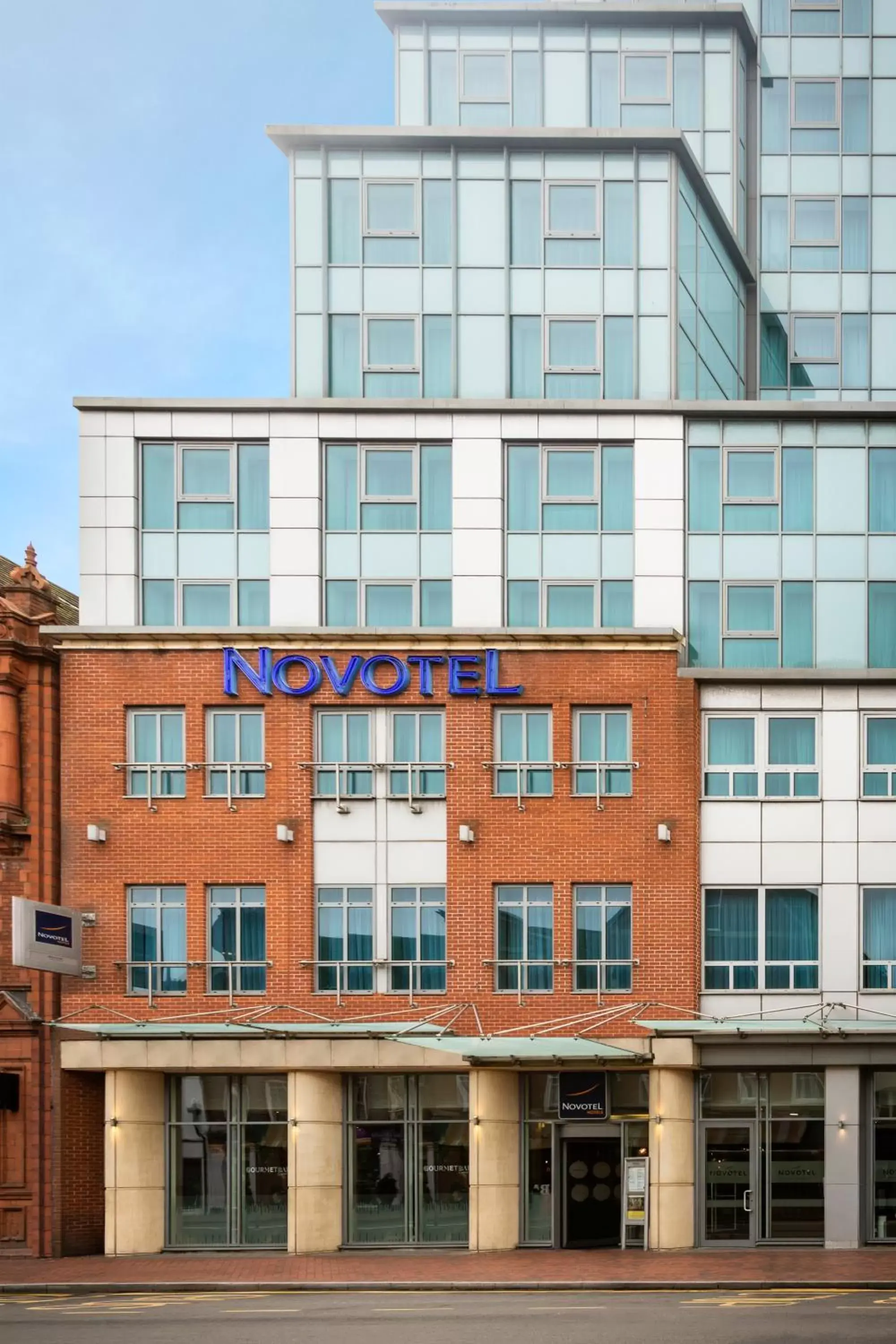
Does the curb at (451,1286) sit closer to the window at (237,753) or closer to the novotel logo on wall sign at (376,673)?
the window at (237,753)

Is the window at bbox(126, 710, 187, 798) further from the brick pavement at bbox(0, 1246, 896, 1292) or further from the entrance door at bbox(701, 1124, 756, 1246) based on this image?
the entrance door at bbox(701, 1124, 756, 1246)

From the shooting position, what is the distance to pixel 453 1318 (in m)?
25.2

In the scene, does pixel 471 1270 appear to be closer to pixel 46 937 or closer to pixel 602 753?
pixel 46 937

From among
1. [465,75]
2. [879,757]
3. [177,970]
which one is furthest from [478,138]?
[177,970]

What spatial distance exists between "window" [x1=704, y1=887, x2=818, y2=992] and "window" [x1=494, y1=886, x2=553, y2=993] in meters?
3.15

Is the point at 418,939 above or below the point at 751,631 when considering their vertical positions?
below

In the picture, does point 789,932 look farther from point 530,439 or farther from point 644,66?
point 644,66

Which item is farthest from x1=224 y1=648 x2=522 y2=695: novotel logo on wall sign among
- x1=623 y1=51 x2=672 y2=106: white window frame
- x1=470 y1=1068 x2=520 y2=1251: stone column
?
x1=623 y1=51 x2=672 y2=106: white window frame

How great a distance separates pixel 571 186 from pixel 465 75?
7.70 metres

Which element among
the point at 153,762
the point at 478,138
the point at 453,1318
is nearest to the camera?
the point at 453,1318

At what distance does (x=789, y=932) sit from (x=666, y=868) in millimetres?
2784

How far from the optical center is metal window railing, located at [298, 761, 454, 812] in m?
36.2

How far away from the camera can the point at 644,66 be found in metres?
45.6

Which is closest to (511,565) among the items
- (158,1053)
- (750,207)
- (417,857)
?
(417,857)
